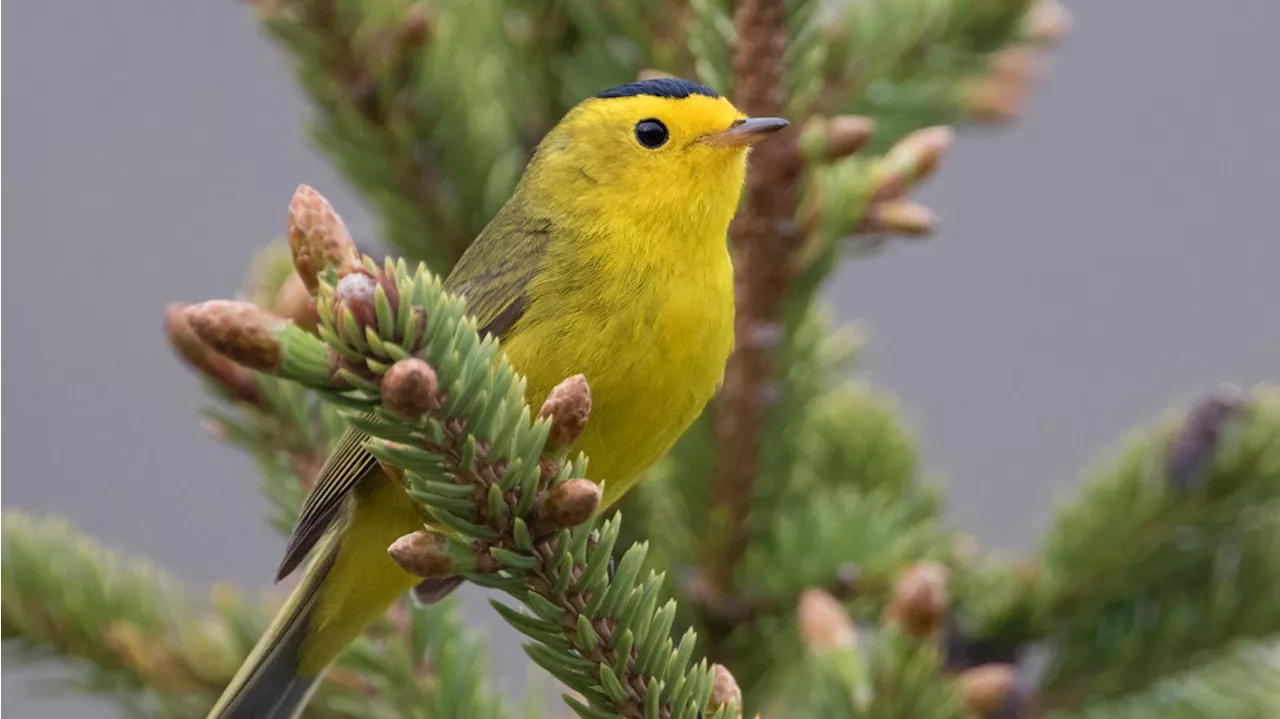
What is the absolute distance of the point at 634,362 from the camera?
4.83 ft

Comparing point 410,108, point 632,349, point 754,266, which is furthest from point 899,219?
point 410,108

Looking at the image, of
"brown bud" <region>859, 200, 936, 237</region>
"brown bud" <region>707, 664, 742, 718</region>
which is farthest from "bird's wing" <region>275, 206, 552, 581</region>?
"brown bud" <region>707, 664, 742, 718</region>

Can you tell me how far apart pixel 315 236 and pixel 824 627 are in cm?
59

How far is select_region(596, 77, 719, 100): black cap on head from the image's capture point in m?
1.66

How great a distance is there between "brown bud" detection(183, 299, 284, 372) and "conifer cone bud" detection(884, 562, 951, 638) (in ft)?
1.88

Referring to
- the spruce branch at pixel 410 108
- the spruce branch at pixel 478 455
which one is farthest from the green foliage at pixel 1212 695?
the spruce branch at pixel 410 108

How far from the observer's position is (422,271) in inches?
37.9

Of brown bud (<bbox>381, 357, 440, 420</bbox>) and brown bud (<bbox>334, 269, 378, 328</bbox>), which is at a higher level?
brown bud (<bbox>334, 269, 378, 328</bbox>)

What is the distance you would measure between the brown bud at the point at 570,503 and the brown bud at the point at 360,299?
185 mm

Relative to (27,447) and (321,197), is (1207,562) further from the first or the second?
(27,447)

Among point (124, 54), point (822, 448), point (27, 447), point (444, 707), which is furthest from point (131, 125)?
point (444, 707)

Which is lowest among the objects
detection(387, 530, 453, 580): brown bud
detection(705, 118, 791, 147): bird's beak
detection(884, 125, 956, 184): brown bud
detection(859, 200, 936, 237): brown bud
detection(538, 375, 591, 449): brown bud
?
detection(387, 530, 453, 580): brown bud

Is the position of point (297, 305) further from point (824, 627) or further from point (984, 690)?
point (984, 690)

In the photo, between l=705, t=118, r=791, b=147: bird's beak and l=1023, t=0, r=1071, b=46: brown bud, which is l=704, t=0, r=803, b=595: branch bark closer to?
l=705, t=118, r=791, b=147: bird's beak
